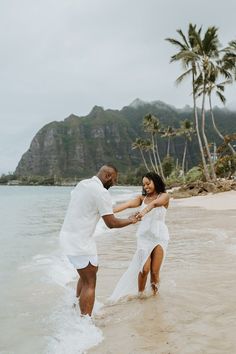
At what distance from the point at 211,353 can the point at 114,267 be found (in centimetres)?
429

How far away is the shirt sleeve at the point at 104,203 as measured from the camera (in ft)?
13.6

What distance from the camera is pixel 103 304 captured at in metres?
5.25

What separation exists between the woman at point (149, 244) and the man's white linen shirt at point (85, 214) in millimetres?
1054

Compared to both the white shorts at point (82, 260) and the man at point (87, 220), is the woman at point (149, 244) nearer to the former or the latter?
the man at point (87, 220)

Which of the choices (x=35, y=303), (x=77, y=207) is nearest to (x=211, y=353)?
(x=77, y=207)

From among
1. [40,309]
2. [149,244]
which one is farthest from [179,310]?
[40,309]

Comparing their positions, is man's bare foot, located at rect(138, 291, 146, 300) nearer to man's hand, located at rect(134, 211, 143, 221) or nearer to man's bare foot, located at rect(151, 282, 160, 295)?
man's bare foot, located at rect(151, 282, 160, 295)

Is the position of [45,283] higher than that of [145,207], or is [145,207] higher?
[145,207]

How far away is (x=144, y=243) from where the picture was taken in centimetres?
532

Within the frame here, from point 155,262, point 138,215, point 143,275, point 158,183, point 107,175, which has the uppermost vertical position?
point 107,175

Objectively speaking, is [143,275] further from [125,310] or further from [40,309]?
[40,309]

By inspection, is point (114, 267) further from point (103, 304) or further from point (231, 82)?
point (231, 82)

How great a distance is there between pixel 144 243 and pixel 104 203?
1371mm

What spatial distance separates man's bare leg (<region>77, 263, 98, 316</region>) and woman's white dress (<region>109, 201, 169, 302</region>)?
0.97 meters
